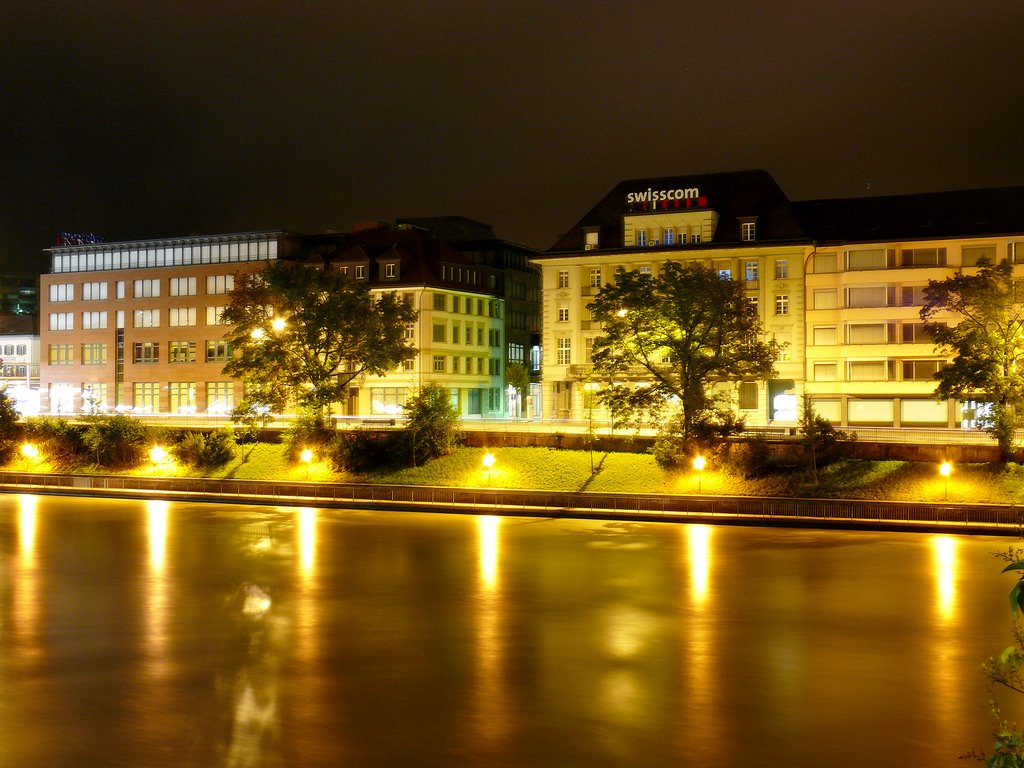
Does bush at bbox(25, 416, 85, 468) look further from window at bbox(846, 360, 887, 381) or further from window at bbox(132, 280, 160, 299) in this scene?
window at bbox(846, 360, 887, 381)

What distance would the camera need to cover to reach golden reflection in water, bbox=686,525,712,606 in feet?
107

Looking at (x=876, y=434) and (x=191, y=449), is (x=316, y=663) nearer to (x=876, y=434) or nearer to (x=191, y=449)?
(x=876, y=434)

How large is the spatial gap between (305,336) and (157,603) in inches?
1289

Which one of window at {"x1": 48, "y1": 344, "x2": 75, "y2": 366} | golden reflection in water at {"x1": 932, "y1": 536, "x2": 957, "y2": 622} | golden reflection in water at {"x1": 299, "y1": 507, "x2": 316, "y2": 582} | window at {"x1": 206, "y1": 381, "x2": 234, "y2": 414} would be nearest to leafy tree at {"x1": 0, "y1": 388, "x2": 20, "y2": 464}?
window at {"x1": 206, "y1": 381, "x2": 234, "y2": 414}

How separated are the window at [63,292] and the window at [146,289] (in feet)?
27.7

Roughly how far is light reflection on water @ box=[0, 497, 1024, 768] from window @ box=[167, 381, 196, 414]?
56329mm

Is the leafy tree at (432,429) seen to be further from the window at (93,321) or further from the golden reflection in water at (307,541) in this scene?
the window at (93,321)

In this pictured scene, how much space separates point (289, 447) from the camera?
64.0 metres

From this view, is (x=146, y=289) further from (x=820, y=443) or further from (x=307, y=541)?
(x=820, y=443)

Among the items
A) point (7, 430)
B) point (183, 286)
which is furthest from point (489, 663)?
point (183, 286)

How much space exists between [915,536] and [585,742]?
94.6 feet

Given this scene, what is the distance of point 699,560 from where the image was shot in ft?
126

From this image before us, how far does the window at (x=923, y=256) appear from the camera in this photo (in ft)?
239

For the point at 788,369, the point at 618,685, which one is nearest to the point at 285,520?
the point at 618,685
